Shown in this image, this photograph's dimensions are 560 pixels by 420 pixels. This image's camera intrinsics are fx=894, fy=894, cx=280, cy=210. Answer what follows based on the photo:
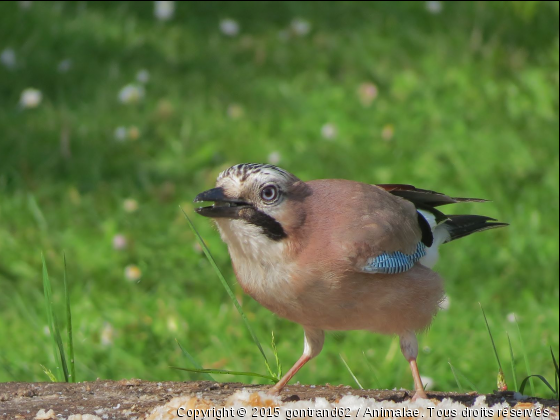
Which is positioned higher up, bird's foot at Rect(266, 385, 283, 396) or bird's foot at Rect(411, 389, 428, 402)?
bird's foot at Rect(266, 385, 283, 396)

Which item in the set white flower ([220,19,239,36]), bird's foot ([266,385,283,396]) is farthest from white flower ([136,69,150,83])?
bird's foot ([266,385,283,396])

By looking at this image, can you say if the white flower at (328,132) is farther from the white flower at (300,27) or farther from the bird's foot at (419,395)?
the bird's foot at (419,395)

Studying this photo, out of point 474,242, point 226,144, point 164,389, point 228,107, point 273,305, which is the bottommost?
point 164,389

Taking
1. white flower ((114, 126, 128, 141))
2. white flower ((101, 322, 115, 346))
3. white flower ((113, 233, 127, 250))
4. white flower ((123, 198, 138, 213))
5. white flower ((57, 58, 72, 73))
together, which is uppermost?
white flower ((57, 58, 72, 73))

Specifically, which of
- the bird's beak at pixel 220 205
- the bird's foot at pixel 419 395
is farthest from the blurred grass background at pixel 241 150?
the bird's beak at pixel 220 205

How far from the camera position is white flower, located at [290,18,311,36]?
826 centimetres

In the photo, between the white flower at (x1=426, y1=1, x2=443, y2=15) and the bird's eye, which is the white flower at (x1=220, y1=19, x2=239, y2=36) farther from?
the bird's eye

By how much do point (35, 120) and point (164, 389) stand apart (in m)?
4.09

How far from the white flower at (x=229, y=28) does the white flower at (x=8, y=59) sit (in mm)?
1940

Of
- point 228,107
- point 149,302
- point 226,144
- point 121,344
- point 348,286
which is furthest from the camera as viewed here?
point 228,107

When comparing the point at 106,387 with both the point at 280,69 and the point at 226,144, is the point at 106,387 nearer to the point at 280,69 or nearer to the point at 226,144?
the point at 226,144

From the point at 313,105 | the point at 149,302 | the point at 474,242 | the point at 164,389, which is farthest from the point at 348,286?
the point at 313,105

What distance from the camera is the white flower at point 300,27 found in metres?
8.26

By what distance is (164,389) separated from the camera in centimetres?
296
